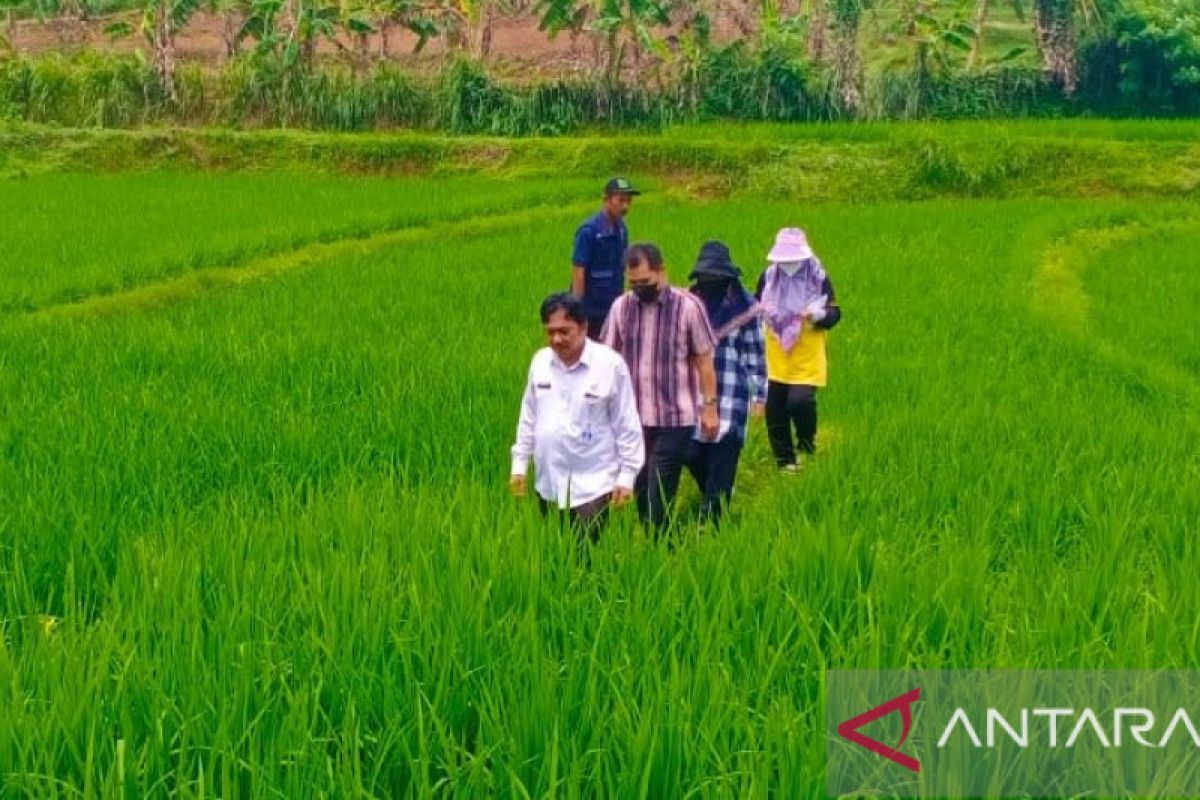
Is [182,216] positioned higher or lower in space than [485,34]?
lower

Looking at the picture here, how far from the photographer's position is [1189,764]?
6.23 feet

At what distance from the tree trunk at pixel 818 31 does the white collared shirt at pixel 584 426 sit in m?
23.3

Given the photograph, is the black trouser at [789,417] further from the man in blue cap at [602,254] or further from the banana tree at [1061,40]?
the banana tree at [1061,40]

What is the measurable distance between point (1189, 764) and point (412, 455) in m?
3.60

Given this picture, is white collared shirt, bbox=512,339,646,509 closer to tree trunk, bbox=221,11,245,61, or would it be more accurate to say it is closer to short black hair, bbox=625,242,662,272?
short black hair, bbox=625,242,662,272

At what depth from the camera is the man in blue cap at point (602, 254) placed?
605 centimetres

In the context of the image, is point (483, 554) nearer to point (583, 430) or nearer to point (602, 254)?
point (583, 430)

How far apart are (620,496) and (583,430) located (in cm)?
25

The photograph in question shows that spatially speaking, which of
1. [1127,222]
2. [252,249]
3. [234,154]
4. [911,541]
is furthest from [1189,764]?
[234,154]

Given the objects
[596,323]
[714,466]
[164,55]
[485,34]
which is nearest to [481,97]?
[485,34]

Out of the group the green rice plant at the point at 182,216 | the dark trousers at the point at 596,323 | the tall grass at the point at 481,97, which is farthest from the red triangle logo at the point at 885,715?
the tall grass at the point at 481,97

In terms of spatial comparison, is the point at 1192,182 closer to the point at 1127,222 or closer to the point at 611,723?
the point at 1127,222

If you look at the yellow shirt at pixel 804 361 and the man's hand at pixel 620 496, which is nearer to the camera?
the man's hand at pixel 620 496

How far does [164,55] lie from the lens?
80.9ft
